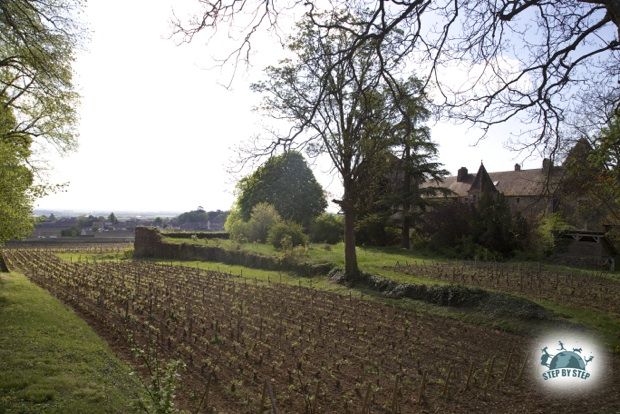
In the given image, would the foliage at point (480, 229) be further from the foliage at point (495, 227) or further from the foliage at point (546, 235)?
the foliage at point (546, 235)

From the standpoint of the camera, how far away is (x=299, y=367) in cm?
955

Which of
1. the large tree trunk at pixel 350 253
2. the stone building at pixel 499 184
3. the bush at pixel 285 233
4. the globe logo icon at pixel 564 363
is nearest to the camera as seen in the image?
the globe logo icon at pixel 564 363

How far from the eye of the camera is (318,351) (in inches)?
428

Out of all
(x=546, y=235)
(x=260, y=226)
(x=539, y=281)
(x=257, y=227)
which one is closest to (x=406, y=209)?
(x=546, y=235)

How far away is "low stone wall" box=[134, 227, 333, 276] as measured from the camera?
2478 cm

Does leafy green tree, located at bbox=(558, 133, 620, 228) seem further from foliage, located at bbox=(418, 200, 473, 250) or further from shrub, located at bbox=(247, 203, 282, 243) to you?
shrub, located at bbox=(247, 203, 282, 243)

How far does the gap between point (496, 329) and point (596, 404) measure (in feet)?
17.6

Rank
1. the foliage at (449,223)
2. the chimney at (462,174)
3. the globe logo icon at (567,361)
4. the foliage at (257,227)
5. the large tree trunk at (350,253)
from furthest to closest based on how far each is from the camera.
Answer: the chimney at (462,174) < the foliage at (257,227) < the foliage at (449,223) < the large tree trunk at (350,253) < the globe logo icon at (567,361)

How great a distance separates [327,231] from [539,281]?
2297 cm

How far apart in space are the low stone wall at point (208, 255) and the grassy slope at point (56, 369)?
1311 centimetres

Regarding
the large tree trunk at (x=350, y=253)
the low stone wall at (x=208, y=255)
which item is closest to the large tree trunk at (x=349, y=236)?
the large tree trunk at (x=350, y=253)

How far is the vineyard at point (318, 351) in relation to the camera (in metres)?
8.02

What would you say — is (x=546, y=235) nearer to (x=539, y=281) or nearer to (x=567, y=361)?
(x=539, y=281)

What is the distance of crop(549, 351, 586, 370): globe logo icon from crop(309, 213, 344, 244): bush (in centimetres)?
2973
